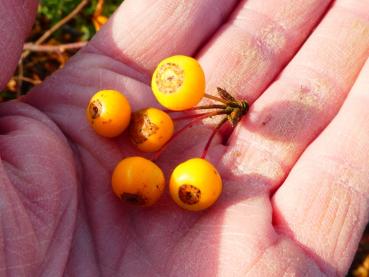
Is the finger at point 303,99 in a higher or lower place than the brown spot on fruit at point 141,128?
higher

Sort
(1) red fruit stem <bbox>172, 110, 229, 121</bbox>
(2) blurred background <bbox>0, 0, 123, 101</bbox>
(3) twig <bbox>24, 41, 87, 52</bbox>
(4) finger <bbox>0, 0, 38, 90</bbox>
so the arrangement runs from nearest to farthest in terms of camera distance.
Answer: (4) finger <bbox>0, 0, 38, 90</bbox> < (1) red fruit stem <bbox>172, 110, 229, 121</bbox> < (3) twig <bbox>24, 41, 87, 52</bbox> < (2) blurred background <bbox>0, 0, 123, 101</bbox>

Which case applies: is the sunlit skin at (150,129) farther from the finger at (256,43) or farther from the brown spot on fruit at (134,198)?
the finger at (256,43)

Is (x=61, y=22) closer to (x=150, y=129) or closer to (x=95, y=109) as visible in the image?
(x=95, y=109)

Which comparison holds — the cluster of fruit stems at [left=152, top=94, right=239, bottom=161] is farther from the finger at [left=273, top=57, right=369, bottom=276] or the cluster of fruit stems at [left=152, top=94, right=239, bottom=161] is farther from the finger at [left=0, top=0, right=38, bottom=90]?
the finger at [left=0, top=0, right=38, bottom=90]

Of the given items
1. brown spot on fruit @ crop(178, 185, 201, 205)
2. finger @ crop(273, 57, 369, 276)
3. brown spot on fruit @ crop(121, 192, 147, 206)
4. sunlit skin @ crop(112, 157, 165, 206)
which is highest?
finger @ crop(273, 57, 369, 276)

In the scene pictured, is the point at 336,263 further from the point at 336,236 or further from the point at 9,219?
the point at 9,219

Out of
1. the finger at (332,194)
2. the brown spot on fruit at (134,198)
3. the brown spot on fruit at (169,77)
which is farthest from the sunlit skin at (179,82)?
the finger at (332,194)

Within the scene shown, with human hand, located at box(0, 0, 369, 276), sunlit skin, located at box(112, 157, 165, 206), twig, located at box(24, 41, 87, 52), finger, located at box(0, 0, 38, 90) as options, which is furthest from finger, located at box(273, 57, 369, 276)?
twig, located at box(24, 41, 87, 52)

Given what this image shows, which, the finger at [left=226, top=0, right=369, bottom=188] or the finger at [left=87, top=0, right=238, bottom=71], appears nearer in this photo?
the finger at [left=226, top=0, right=369, bottom=188]
